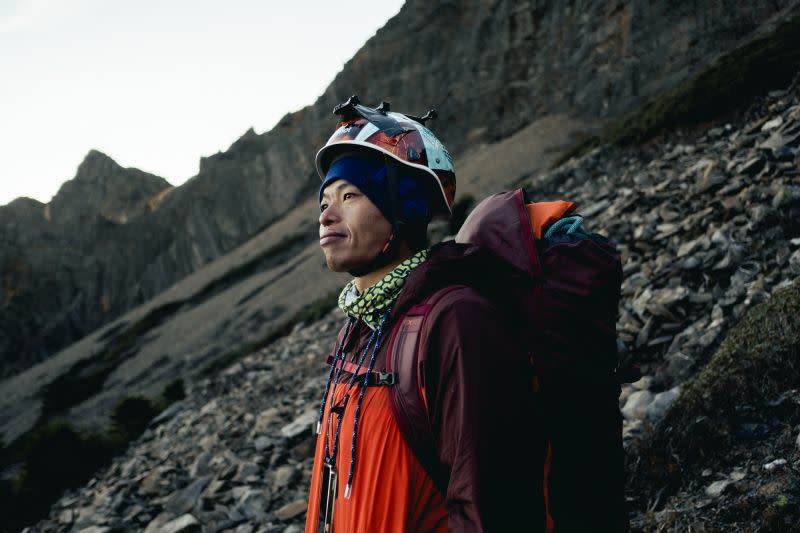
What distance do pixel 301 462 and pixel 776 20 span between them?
2773 centimetres

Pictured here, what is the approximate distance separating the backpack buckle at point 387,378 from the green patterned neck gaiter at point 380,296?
0.28 metres

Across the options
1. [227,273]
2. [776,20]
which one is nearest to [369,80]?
[227,273]

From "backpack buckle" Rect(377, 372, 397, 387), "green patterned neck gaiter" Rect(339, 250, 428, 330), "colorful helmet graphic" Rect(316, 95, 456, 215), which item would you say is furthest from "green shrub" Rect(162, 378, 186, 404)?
"backpack buckle" Rect(377, 372, 397, 387)

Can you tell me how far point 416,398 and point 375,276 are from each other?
65cm

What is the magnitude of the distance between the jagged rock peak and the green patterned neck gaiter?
102628mm

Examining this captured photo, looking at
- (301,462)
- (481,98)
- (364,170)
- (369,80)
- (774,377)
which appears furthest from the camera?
(369,80)

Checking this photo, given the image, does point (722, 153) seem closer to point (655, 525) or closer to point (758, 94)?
point (758, 94)

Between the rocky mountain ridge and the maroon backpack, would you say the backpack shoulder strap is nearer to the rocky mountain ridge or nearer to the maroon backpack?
the maroon backpack

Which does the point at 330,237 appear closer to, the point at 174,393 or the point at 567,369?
the point at 567,369

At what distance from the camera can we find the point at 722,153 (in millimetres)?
9086

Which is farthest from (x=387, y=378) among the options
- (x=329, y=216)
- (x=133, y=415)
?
(x=133, y=415)

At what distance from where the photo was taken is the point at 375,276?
2.17 m

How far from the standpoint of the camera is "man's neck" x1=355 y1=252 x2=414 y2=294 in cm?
217

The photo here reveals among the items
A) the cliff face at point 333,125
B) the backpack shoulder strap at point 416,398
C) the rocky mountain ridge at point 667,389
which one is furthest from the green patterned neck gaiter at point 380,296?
the cliff face at point 333,125
